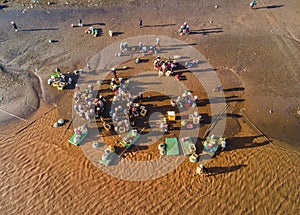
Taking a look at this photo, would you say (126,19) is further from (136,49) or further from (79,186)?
(79,186)

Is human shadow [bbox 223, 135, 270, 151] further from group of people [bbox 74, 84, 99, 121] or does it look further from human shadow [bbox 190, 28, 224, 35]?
human shadow [bbox 190, 28, 224, 35]

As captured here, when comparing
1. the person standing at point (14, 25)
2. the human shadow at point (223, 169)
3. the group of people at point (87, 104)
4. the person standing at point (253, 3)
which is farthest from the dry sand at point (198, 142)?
the group of people at point (87, 104)

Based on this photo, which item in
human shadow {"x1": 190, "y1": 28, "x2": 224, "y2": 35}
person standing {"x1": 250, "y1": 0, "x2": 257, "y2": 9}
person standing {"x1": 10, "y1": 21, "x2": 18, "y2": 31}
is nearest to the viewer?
human shadow {"x1": 190, "y1": 28, "x2": 224, "y2": 35}

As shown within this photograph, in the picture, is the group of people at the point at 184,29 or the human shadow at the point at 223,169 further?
the group of people at the point at 184,29

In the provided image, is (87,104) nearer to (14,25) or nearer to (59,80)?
(59,80)

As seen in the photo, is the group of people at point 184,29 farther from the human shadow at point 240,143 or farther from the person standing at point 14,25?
the person standing at point 14,25

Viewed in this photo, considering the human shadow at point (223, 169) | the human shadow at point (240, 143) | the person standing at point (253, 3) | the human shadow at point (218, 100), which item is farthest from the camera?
A: the person standing at point (253, 3)

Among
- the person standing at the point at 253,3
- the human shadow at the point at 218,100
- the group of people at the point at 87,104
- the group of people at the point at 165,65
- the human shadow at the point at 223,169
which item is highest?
the person standing at the point at 253,3

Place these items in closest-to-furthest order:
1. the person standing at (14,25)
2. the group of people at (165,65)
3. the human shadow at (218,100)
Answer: the human shadow at (218,100) < the group of people at (165,65) < the person standing at (14,25)

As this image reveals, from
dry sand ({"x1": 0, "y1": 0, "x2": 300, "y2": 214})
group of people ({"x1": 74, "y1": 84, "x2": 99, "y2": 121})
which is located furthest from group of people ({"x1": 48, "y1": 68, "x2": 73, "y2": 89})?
group of people ({"x1": 74, "y1": 84, "x2": 99, "y2": 121})

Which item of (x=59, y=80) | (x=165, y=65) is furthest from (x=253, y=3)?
(x=59, y=80)
